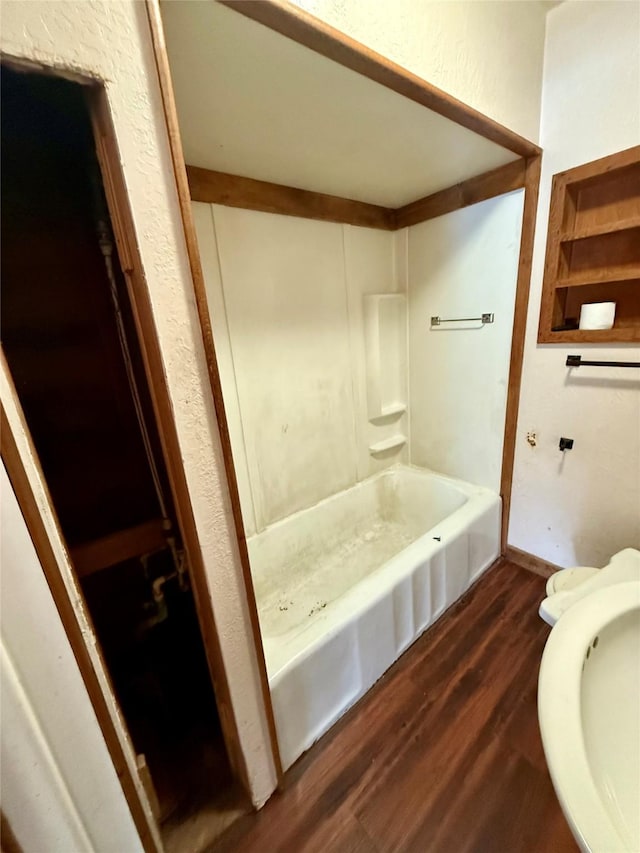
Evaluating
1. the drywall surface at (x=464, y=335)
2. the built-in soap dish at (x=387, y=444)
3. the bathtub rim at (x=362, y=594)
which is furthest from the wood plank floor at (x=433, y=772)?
the built-in soap dish at (x=387, y=444)

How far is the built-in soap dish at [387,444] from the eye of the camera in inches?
91.6

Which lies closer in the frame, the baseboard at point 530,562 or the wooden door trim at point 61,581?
the wooden door trim at point 61,581

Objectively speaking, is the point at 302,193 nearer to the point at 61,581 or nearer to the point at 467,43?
the point at 467,43

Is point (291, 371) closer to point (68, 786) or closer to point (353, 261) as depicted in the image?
point (353, 261)

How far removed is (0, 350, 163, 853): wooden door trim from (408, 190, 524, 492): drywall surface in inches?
76.5

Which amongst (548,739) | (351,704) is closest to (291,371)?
(351,704)

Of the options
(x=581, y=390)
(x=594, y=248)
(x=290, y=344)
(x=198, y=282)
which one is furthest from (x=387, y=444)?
(x=198, y=282)

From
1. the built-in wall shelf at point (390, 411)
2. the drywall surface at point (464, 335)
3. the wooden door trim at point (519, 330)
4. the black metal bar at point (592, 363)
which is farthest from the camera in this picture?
the built-in wall shelf at point (390, 411)

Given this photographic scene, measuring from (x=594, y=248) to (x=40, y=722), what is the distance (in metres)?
2.19

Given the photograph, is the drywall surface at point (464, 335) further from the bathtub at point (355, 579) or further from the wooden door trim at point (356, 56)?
the wooden door trim at point (356, 56)

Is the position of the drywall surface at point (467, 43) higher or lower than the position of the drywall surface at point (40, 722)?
higher

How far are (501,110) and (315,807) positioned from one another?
247 centimetres

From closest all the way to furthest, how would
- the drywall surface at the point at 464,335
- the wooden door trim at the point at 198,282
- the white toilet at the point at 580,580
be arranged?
the wooden door trim at the point at 198,282 < the white toilet at the point at 580,580 < the drywall surface at the point at 464,335

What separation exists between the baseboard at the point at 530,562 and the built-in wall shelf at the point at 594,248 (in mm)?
1184
